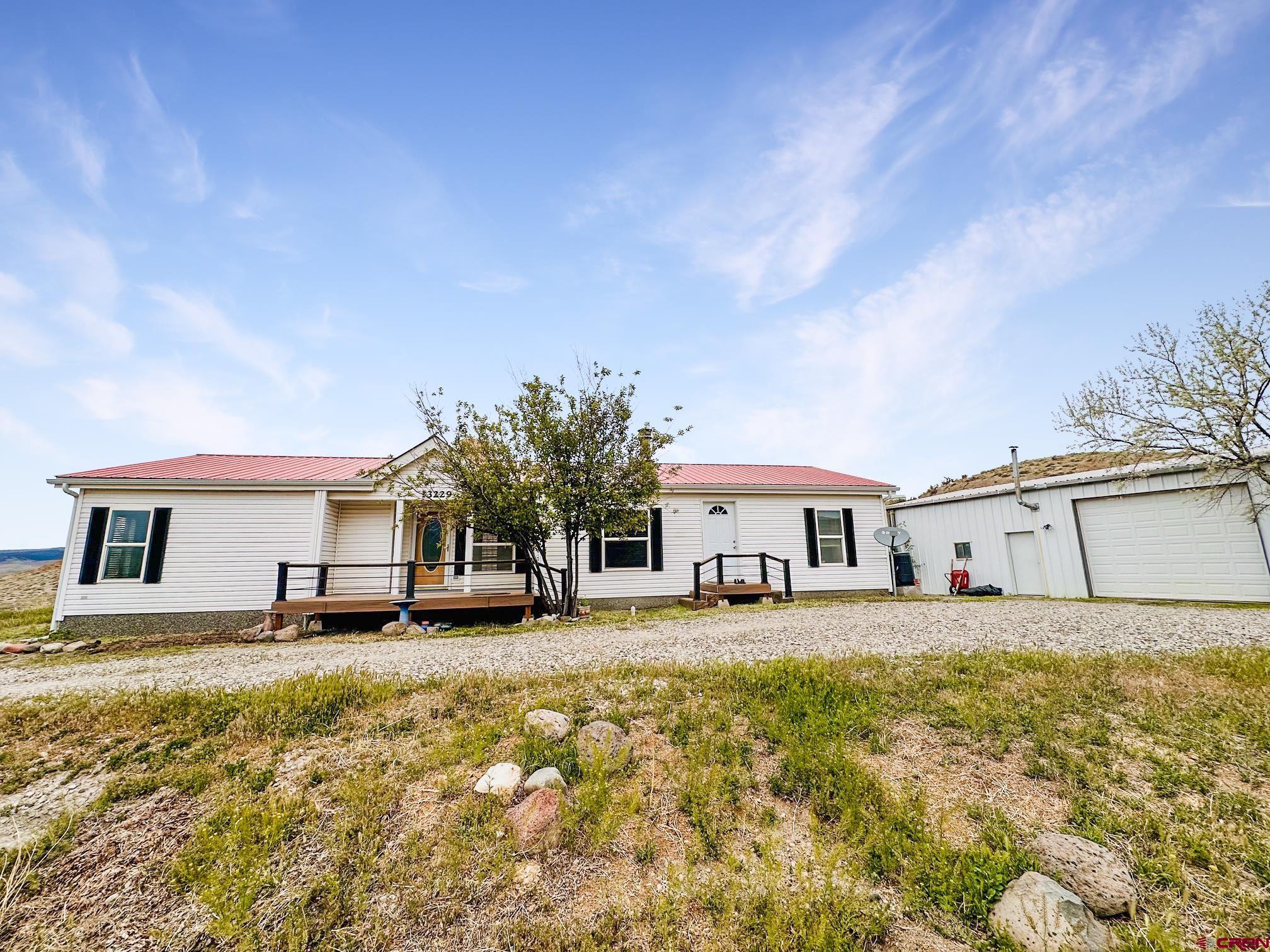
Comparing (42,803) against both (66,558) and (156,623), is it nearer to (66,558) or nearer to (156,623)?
(156,623)

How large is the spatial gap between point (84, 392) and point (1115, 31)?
22.7m

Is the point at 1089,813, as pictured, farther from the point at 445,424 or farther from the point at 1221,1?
the point at 1221,1

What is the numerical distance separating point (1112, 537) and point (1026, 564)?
2.25 m

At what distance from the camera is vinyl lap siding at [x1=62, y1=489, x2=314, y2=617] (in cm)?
1131

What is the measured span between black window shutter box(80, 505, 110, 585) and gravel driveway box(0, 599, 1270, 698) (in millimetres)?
3277

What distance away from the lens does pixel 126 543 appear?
11523 mm

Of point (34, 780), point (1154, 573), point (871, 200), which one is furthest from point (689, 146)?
point (1154, 573)

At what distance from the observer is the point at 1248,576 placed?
10805mm

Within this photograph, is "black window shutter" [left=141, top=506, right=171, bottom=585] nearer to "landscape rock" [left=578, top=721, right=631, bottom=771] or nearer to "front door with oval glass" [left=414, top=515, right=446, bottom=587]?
"front door with oval glass" [left=414, top=515, right=446, bottom=587]

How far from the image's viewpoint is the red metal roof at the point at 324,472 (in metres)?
12.0

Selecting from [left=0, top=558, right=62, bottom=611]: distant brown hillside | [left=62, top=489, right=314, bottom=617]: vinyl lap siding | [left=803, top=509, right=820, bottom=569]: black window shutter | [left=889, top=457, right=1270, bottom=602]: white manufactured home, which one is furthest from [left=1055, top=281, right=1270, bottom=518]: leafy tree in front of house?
[left=0, top=558, right=62, bottom=611]: distant brown hillside

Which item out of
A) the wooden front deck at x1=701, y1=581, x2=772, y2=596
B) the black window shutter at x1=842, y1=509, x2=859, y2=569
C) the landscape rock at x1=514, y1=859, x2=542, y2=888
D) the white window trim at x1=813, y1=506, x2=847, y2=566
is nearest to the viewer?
the landscape rock at x1=514, y1=859, x2=542, y2=888

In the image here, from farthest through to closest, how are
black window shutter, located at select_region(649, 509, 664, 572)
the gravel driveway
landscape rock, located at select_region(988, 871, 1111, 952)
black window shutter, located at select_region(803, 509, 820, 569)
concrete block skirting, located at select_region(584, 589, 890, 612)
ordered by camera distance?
black window shutter, located at select_region(803, 509, 820, 569)
black window shutter, located at select_region(649, 509, 664, 572)
concrete block skirting, located at select_region(584, 589, 890, 612)
the gravel driveway
landscape rock, located at select_region(988, 871, 1111, 952)

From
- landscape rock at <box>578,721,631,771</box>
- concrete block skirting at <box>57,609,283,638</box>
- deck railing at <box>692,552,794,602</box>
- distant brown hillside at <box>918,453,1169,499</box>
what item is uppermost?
distant brown hillside at <box>918,453,1169,499</box>
